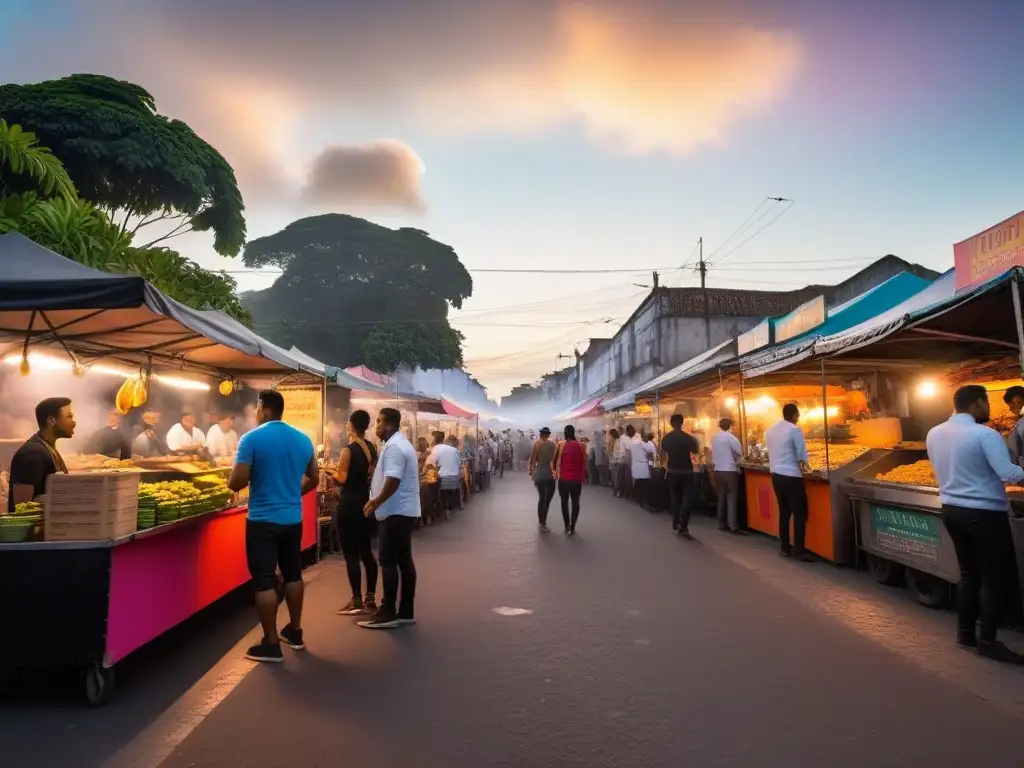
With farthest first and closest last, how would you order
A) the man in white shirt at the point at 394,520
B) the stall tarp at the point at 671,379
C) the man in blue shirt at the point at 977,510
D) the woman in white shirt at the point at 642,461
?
the stall tarp at the point at 671,379 → the woman in white shirt at the point at 642,461 → the man in white shirt at the point at 394,520 → the man in blue shirt at the point at 977,510

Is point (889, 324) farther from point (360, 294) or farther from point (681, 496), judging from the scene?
point (360, 294)

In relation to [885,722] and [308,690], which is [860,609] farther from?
[308,690]

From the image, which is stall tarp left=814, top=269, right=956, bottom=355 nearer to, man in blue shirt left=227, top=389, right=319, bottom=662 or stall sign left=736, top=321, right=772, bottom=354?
stall sign left=736, top=321, right=772, bottom=354

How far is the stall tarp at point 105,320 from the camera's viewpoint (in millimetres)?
5223

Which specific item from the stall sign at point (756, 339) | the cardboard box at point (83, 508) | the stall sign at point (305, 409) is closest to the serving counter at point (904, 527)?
the stall sign at point (756, 339)

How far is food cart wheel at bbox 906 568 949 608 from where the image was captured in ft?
21.7

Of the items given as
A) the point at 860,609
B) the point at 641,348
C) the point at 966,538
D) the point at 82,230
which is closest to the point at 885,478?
the point at 860,609

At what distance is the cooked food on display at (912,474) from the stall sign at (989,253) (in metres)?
2.25

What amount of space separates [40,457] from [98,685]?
199cm

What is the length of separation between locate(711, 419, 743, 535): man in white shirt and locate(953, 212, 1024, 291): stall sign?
4715 mm

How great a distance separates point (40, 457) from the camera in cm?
534

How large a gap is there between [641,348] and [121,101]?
30.8 m

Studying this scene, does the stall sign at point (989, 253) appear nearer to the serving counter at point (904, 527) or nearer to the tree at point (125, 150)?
the serving counter at point (904, 527)

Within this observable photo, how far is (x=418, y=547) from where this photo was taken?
11000 millimetres
